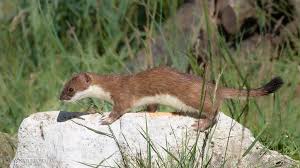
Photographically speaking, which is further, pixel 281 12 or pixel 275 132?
pixel 281 12

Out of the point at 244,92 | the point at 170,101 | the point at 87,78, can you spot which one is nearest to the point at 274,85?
the point at 244,92

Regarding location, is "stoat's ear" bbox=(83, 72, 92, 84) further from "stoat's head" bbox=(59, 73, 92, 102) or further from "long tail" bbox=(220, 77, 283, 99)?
"long tail" bbox=(220, 77, 283, 99)

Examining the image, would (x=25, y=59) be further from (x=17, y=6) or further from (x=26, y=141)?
(x=26, y=141)

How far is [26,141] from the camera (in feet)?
14.9

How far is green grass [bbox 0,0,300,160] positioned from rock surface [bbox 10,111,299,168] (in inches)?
27.9

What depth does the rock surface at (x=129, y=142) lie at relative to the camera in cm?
426

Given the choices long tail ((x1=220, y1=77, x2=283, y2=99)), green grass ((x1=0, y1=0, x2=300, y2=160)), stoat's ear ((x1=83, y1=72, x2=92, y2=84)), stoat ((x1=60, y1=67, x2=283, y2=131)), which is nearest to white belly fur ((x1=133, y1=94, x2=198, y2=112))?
stoat ((x1=60, y1=67, x2=283, y2=131))

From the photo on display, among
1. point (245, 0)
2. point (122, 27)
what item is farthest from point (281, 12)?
point (122, 27)

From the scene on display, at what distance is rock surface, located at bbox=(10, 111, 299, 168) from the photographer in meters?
4.26

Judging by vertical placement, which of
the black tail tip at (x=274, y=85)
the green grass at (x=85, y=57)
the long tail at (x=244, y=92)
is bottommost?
the green grass at (x=85, y=57)

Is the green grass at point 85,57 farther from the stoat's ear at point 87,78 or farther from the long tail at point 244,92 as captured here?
the stoat's ear at point 87,78

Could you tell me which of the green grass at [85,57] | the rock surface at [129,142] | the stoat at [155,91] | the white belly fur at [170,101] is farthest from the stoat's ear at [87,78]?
the green grass at [85,57]

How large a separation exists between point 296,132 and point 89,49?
255 centimetres

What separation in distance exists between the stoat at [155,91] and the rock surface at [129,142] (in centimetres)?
8
